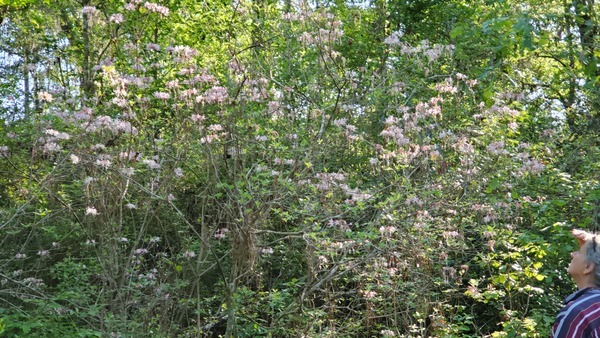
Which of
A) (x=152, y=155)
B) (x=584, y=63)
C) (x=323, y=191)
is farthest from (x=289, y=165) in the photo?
(x=584, y=63)

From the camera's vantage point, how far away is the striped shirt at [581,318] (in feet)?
8.79

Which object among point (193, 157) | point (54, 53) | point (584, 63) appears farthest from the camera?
point (54, 53)

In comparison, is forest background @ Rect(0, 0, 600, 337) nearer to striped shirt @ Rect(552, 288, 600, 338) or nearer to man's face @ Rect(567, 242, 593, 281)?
man's face @ Rect(567, 242, 593, 281)

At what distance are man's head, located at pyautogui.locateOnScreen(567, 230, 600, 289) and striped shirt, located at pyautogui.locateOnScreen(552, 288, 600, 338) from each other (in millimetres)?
77

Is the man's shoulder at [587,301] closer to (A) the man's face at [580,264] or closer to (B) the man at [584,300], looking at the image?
(B) the man at [584,300]

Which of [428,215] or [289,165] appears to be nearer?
[428,215]

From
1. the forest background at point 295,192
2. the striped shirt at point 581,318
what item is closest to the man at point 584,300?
the striped shirt at point 581,318

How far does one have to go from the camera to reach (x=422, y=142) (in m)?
6.93

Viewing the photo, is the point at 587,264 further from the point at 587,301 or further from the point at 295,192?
the point at 295,192

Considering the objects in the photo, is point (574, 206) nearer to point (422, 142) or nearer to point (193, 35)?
point (422, 142)

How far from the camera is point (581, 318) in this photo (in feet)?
8.87

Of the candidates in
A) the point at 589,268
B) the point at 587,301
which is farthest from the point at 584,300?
the point at 589,268

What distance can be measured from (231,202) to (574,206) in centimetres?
347

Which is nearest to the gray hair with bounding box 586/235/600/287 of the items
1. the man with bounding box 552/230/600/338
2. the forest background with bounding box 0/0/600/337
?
the man with bounding box 552/230/600/338
